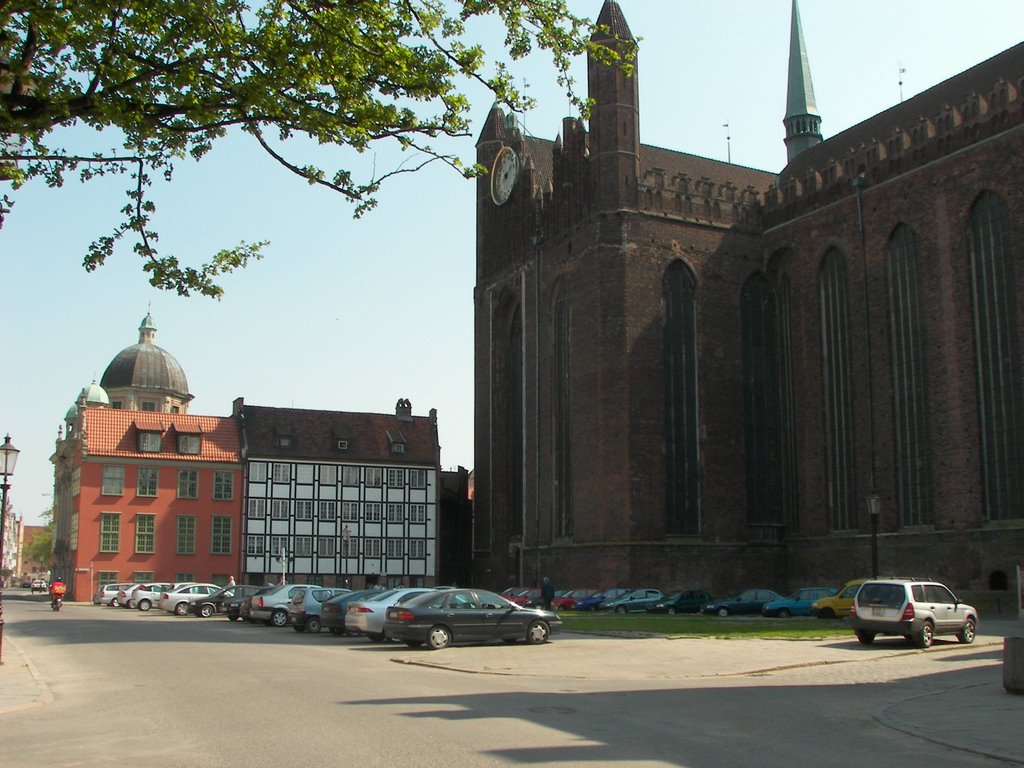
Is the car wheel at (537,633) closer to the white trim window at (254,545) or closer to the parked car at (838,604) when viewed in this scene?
the parked car at (838,604)

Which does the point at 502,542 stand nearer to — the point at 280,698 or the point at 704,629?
the point at 704,629

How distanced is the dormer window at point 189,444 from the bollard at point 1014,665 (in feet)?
194

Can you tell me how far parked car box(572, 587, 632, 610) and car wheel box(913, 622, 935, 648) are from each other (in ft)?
78.6

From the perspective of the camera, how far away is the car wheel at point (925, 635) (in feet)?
76.9

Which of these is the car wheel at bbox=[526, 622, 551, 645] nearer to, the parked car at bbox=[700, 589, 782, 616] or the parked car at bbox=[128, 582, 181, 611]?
the parked car at bbox=[700, 589, 782, 616]

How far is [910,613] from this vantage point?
23.4 meters

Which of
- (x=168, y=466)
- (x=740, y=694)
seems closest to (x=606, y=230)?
(x=168, y=466)

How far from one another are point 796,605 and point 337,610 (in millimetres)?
18817

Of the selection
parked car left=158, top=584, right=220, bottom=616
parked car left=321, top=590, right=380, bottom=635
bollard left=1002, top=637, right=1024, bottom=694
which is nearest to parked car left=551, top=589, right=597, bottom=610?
parked car left=158, top=584, right=220, bottom=616

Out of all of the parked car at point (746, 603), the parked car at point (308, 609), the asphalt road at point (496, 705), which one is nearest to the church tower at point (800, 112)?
the parked car at point (746, 603)

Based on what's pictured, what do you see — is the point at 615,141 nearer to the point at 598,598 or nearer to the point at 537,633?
the point at 598,598

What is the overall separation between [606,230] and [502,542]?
61.4 ft

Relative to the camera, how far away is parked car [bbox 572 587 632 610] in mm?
47250

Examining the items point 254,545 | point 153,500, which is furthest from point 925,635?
point 153,500
